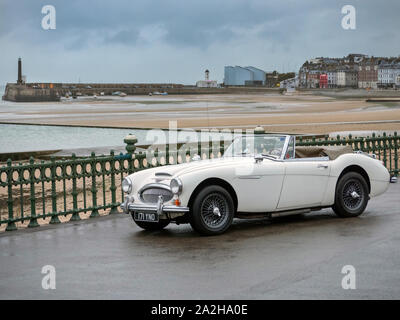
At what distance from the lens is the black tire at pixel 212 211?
10344mm

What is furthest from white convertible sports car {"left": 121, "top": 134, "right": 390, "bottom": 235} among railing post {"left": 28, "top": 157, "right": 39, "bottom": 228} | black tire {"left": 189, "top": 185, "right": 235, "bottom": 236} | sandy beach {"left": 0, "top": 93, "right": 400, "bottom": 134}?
sandy beach {"left": 0, "top": 93, "right": 400, "bottom": 134}

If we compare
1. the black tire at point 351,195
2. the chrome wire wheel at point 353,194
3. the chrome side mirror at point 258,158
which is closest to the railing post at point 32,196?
the chrome side mirror at point 258,158

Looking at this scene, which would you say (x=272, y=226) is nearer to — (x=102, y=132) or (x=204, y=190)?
(x=204, y=190)

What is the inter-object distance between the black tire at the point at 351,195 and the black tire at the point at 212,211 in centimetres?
200

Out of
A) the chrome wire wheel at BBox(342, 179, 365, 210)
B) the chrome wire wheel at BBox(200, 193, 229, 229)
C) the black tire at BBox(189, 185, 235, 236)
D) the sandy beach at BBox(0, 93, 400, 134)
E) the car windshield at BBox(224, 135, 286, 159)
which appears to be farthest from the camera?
the sandy beach at BBox(0, 93, 400, 134)

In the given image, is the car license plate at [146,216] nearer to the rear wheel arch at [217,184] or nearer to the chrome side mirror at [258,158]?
the rear wheel arch at [217,184]

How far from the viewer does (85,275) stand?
835 centimetres

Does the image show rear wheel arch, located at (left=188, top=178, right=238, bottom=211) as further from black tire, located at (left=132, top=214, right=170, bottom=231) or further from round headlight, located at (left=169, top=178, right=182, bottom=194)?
black tire, located at (left=132, top=214, right=170, bottom=231)

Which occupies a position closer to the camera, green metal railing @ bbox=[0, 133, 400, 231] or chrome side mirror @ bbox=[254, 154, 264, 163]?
chrome side mirror @ bbox=[254, 154, 264, 163]

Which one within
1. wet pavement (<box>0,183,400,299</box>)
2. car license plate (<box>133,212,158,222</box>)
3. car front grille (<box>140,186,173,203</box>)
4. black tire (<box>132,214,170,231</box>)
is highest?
car front grille (<box>140,186,173,203</box>)

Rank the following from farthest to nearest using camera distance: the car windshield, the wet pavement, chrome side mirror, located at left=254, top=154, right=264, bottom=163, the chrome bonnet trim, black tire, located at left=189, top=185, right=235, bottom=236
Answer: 1. the car windshield
2. chrome side mirror, located at left=254, top=154, right=264, bottom=163
3. black tire, located at left=189, top=185, right=235, bottom=236
4. the chrome bonnet trim
5. the wet pavement

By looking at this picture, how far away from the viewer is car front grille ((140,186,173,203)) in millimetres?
10484

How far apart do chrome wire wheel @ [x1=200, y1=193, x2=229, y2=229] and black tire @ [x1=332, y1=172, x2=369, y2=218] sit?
2.12 metres
